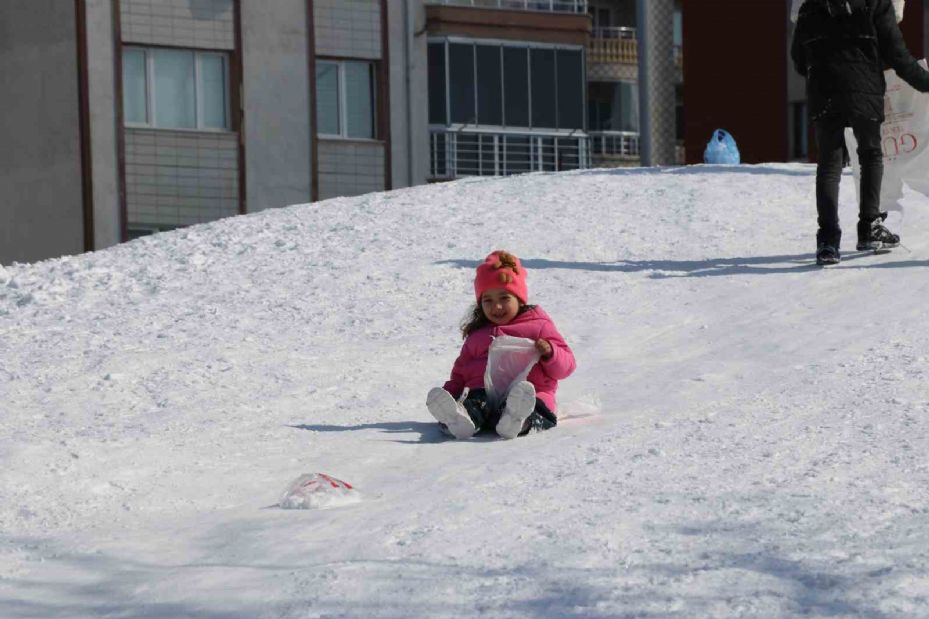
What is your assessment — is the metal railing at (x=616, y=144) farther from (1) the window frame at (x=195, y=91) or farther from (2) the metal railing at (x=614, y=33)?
(1) the window frame at (x=195, y=91)

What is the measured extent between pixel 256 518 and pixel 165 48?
2469cm

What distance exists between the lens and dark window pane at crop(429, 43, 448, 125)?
3300 centimetres

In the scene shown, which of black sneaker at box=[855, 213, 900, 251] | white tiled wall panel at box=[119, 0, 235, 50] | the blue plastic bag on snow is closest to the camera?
black sneaker at box=[855, 213, 900, 251]

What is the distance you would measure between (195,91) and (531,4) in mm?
8091

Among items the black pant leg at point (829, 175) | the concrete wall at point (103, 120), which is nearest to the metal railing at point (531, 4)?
the concrete wall at point (103, 120)

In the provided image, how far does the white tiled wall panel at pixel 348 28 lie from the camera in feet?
101

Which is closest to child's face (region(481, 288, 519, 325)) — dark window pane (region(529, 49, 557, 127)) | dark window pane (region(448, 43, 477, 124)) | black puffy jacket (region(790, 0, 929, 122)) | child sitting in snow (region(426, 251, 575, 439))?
child sitting in snow (region(426, 251, 575, 439))

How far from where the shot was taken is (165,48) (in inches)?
1159

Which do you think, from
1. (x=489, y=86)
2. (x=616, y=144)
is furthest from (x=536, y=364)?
(x=616, y=144)

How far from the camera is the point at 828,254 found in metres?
10.7

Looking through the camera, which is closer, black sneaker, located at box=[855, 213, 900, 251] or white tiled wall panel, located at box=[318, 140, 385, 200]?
black sneaker, located at box=[855, 213, 900, 251]

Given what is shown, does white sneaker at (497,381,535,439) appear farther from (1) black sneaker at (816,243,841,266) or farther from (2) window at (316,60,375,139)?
(2) window at (316,60,375,139)

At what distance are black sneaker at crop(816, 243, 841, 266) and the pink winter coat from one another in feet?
12.3

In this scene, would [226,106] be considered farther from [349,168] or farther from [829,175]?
[829,175]
